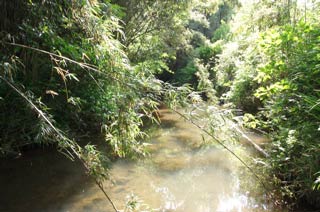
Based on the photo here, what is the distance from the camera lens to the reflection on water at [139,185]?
390 cm

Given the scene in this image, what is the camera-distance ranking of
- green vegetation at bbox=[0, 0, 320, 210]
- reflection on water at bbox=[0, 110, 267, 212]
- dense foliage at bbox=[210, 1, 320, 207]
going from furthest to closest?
1. reflection on water at bbox=[0, 110, 267, 212]
2. dense foliage at bbox=[210, 1, 320, 207]
3. green vegetation at bbox=[0, 0, 320, 210]

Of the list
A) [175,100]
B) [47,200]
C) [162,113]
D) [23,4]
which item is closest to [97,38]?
[23,4]

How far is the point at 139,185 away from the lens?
15.0 feet

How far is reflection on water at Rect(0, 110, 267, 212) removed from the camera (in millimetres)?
3900

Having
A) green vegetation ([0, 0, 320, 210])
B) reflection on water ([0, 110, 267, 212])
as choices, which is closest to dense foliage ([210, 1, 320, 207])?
green vegetation ([0, 0, 320, 210])

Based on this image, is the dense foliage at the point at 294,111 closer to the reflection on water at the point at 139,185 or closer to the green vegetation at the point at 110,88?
the green vegetation at the point at 110,88

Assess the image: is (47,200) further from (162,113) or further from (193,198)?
(162,113)

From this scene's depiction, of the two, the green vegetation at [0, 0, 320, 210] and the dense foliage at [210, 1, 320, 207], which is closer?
the green vegetation at [0, 0, 320, 210]

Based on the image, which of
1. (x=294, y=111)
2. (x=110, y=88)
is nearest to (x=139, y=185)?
(x=110, y=88)

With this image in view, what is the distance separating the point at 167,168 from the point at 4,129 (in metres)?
2.77

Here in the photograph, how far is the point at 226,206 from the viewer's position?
404 cm

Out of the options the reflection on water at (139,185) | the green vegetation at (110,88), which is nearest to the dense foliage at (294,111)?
the green vegetation at (110,88)

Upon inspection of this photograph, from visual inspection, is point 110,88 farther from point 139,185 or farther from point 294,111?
point 294,111

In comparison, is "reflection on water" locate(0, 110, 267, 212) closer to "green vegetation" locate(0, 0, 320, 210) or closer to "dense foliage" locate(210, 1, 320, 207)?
"green vegetation" locate(0, 0, 320, 210)
